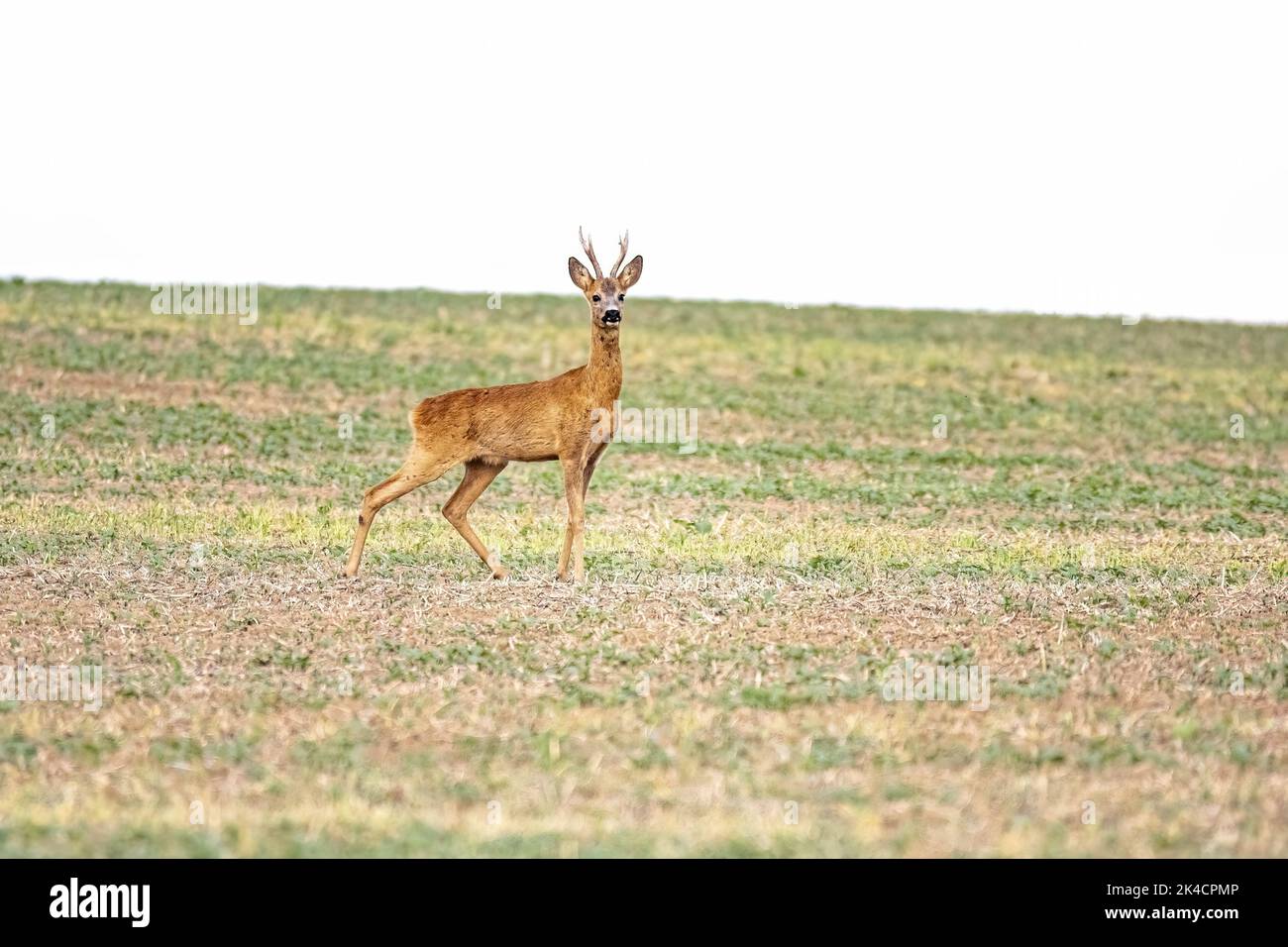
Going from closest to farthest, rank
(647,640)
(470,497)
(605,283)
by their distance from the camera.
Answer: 1. (647,640)
2. (605,283)
3. (470,497)

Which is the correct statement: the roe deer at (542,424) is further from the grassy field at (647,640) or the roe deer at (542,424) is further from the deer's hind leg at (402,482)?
the grassy field at (647,640)

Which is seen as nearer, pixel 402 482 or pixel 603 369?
pixel 603 369

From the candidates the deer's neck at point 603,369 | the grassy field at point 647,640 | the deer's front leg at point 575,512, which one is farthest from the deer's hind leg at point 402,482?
the deer's neck at point 603,369

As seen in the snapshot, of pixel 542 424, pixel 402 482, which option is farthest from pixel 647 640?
pixel 402 482

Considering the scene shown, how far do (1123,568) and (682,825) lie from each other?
31.5 feet

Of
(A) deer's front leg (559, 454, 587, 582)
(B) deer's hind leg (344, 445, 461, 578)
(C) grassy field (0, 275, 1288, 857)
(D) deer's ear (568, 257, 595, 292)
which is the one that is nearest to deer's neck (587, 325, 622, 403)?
(D) deer's ear (568, 257, 595, 292)

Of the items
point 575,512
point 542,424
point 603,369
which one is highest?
point 603,369

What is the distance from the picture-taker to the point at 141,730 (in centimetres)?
911

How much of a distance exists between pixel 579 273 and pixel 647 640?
3.63 metres

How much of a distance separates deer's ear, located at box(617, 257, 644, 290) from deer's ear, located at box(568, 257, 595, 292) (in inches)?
10.5

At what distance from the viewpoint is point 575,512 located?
13.9 meters

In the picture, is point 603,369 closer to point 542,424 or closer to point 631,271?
point 542,424

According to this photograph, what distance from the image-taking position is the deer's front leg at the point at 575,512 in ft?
45.3
